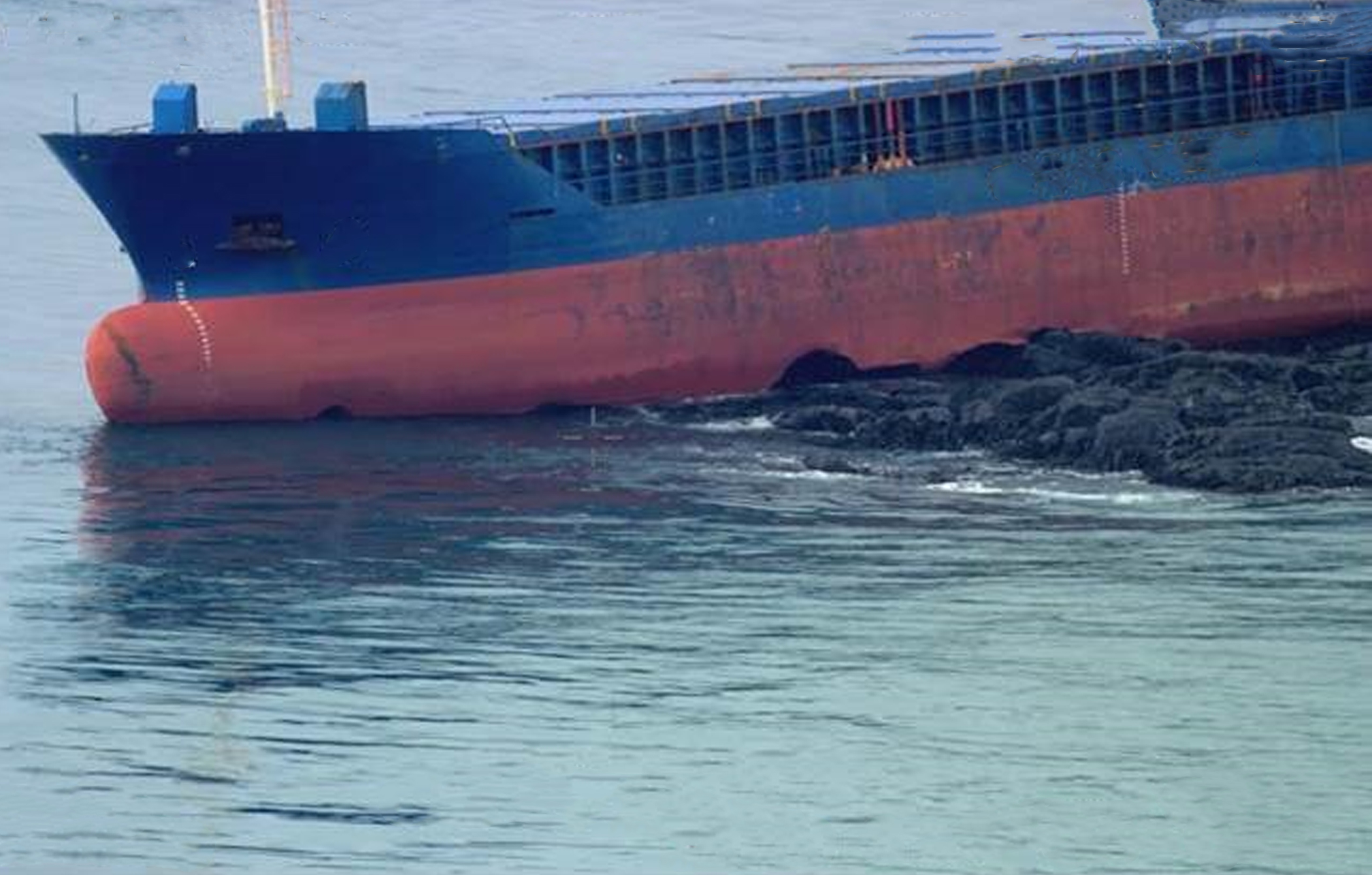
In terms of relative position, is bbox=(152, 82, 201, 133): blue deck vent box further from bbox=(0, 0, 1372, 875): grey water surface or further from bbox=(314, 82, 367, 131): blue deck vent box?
bbox=(0, 0, 1372, 875): grey water surface

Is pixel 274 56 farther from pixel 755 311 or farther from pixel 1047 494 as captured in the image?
pixel 1047 494

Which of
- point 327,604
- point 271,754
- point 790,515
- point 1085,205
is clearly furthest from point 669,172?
point 271,754

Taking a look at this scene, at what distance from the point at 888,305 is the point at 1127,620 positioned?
36.0ft

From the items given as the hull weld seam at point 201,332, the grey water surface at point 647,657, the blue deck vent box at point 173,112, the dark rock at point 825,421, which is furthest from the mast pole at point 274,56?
the dark rock at point 825,421

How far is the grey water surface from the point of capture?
24125 mm

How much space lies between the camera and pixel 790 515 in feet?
→ 108

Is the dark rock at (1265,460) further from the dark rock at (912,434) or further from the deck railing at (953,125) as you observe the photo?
the deck railing at (953,125)

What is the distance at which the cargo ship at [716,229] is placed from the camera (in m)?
37.5

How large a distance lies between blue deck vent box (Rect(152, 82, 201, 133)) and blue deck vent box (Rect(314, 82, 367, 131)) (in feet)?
4.60

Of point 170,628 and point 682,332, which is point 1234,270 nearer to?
point 682,332

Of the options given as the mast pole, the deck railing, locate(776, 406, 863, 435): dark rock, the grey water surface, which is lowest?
the grey water surface

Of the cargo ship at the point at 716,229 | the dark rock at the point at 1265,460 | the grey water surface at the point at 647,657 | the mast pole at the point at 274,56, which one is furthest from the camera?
the mast pole at the point at 274,56

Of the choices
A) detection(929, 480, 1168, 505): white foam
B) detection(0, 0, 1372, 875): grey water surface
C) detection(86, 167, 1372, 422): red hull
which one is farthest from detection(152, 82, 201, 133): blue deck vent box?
detection(929, 480, 1168, 505): white foam

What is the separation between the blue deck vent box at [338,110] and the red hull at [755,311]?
1.88 metres
